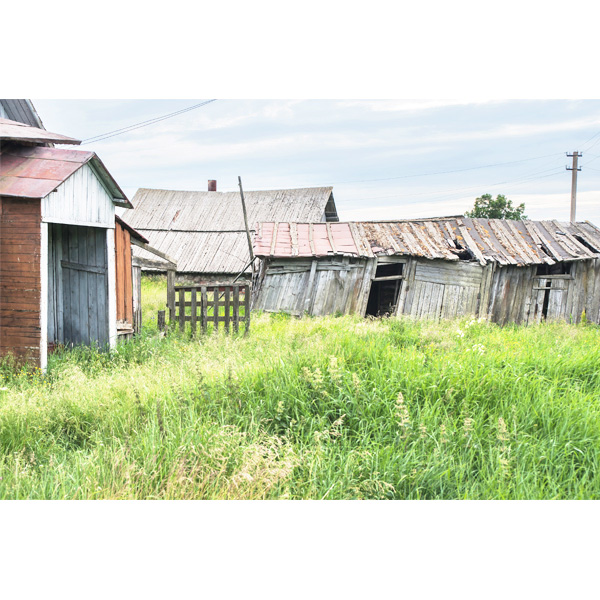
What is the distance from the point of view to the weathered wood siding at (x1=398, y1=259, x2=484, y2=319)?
10227 millimetres

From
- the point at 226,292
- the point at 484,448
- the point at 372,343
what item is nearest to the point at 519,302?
the point at 226,292

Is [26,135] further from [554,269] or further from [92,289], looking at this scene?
[554,269]

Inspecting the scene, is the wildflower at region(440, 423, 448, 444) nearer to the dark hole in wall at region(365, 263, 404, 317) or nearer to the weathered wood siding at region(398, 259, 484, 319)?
the weathered wood siding at region(398, 259, 484, 319)

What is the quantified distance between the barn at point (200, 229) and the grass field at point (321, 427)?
688 cm

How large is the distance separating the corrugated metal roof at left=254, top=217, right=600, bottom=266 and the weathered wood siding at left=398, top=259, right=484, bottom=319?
34cm

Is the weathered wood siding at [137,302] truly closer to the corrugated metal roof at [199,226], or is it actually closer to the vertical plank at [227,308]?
the vertical plank at [227,308]

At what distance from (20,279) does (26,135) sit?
1.24 metres

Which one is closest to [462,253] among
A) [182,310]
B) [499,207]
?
[499,207]

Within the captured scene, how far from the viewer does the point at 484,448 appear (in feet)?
9.20

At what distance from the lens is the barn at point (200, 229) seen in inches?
434

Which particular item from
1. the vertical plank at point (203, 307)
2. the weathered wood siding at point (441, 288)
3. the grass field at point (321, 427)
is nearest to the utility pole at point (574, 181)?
the grass field at point (321, 427)

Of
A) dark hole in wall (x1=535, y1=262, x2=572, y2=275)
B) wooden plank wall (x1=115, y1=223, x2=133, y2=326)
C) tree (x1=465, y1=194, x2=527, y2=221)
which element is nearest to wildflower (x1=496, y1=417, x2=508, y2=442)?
tree (x1=465, y1=194, x2=527, y2=221)

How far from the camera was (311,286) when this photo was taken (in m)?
9.75
